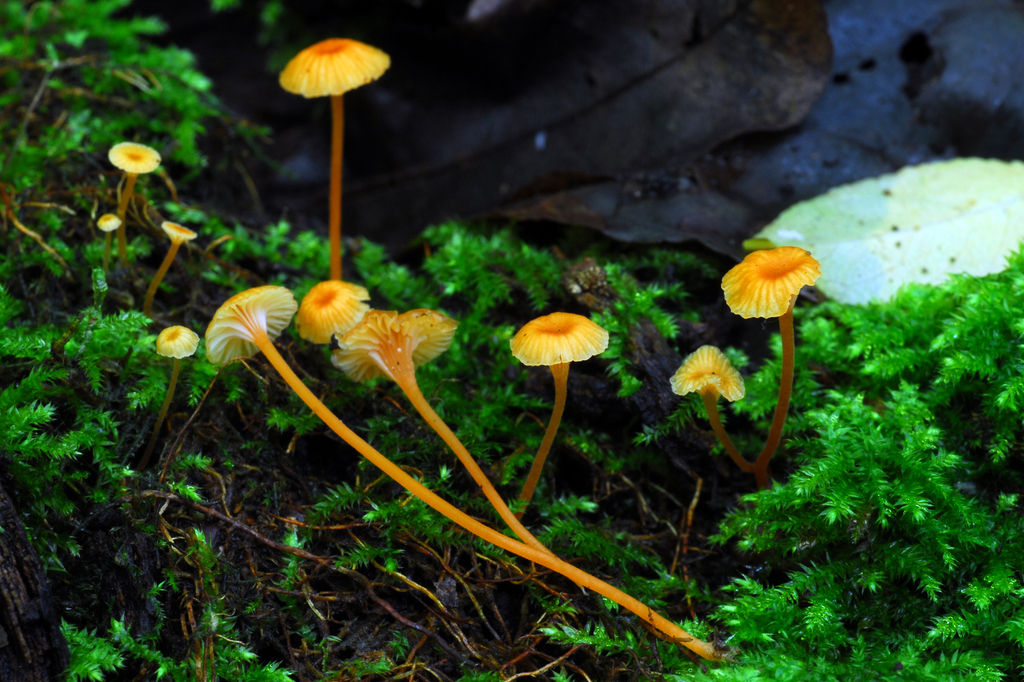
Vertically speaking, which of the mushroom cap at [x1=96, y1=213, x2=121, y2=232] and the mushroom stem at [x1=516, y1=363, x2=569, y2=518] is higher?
the mushroom cap at [x1=96, y1=213, x2=121, y2=232]

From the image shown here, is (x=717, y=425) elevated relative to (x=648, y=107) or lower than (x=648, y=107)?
lower

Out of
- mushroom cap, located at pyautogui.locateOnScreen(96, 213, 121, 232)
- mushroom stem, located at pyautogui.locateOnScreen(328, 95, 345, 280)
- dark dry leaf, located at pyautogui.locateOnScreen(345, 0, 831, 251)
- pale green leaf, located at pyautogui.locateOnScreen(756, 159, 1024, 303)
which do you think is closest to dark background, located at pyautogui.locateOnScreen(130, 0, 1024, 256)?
dark dry leaf, located at pyautogui.locateOnScreen(345, 0, 831, 251)

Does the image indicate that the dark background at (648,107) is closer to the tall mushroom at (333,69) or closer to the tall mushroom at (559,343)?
the tall mushroom at (333,69)

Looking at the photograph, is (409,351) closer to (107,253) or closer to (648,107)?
(107,253)

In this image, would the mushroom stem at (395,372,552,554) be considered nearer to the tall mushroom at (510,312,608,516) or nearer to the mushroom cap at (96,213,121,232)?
the tall mushroom at (510,312,608,516)

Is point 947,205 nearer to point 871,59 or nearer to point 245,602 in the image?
point 871,59

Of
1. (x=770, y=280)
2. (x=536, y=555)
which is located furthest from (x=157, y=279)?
(x=770, y=280)

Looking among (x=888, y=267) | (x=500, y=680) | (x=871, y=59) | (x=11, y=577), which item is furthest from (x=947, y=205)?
(x=11, y=577)
